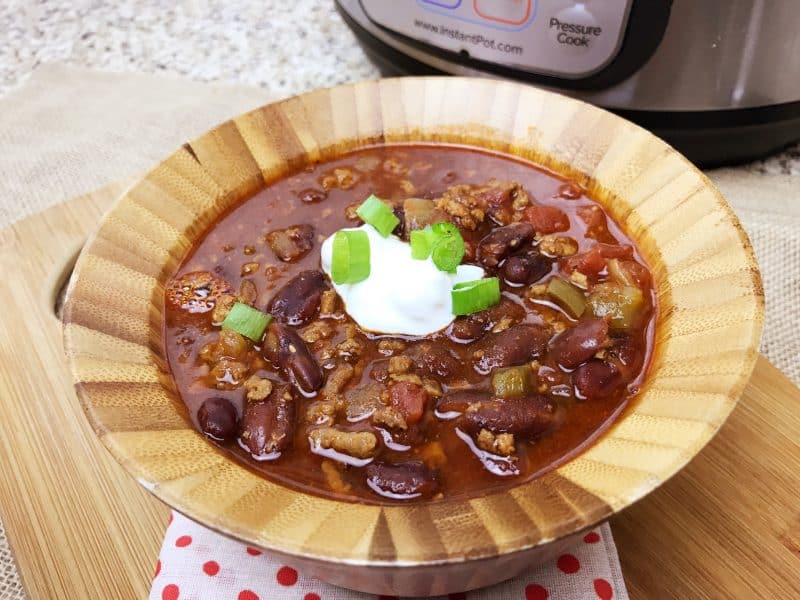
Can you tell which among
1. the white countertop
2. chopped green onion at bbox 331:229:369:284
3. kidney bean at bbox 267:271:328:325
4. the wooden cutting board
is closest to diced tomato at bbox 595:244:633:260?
the wooden cutting board

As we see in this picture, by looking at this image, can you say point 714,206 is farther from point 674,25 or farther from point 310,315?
point 310,315

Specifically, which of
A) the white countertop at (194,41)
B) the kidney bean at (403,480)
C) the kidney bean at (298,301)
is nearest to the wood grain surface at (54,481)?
the kidney bean at (298,301)

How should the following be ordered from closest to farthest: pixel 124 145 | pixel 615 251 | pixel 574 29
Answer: pixel 615 251 → pixel 574 29 → pixel 124 145

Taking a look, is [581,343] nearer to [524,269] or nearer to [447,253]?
[524,269]

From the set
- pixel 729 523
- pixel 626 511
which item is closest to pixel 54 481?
pixel 626 511

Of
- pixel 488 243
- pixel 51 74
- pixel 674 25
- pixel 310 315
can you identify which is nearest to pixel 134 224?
pixel 310 315

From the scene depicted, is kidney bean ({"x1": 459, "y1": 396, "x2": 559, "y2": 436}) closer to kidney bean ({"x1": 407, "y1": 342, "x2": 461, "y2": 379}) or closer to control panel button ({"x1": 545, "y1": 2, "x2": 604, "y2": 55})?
kidney bean ({"x1": 407, "y1": 342, "x2": 461, "y2": 379})
